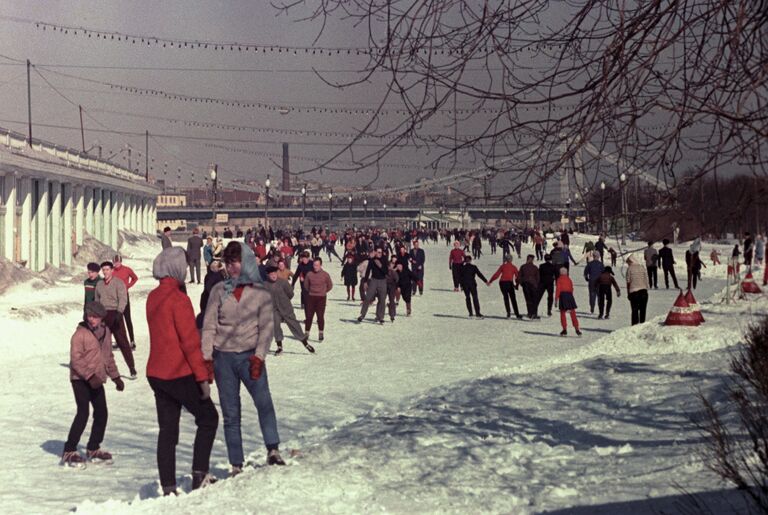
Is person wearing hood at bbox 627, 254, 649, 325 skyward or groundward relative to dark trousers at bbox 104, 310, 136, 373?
skyward

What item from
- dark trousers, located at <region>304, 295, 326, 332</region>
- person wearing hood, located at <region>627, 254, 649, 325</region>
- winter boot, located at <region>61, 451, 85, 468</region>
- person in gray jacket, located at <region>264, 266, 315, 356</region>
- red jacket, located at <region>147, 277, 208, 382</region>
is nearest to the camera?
red jacket, located at <region>147, 277, 208, 382</region>

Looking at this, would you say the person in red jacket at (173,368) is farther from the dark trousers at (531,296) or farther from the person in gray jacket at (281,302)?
the dark trousers at (531,296)

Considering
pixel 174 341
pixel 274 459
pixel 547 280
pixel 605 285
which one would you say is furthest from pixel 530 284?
pixel 174 341

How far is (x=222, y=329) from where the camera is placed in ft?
25.4

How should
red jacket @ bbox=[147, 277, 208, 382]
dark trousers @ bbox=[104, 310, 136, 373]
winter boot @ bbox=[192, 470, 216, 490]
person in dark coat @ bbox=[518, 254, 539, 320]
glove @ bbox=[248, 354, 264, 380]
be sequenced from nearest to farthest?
red jacket @ bbox=[147, 277, 208, 382] < winter boot @ bbox=[192, 470, 216, 490] < glove @ bbox=[248, 354, 264, 380] < dark trousers @ bbox=[104, 310, 136, 373] < person in dark coat @ bbox=[518, 254, 539, 320]

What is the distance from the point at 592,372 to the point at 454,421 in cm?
359

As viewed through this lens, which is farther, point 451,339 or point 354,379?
point 451,339

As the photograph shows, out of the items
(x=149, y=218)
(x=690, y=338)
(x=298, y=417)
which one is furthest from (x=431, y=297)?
(x=149, y=218)

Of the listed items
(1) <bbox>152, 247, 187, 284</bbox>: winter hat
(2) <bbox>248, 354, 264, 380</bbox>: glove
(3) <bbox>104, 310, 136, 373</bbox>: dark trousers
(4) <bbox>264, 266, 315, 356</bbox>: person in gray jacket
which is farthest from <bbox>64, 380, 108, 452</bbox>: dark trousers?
(4) <bbox>264, 266, 315, 356</bbox>: person in gray jacket

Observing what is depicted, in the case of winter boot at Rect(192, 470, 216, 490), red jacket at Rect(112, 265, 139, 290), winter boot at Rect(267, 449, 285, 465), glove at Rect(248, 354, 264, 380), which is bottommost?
winter boot at Rect(192, 470, 216, 490)

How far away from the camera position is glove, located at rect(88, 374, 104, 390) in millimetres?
9117

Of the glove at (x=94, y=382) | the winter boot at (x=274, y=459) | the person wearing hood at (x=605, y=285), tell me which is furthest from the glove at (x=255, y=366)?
the person wearing hood at (x=605, y=285)

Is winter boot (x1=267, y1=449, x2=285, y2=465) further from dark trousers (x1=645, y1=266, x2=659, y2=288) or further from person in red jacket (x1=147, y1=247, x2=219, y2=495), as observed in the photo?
dark trousers (x1=645, y1=266, x2=659, y2=288)

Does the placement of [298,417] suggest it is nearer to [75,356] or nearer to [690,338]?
[75,356]
